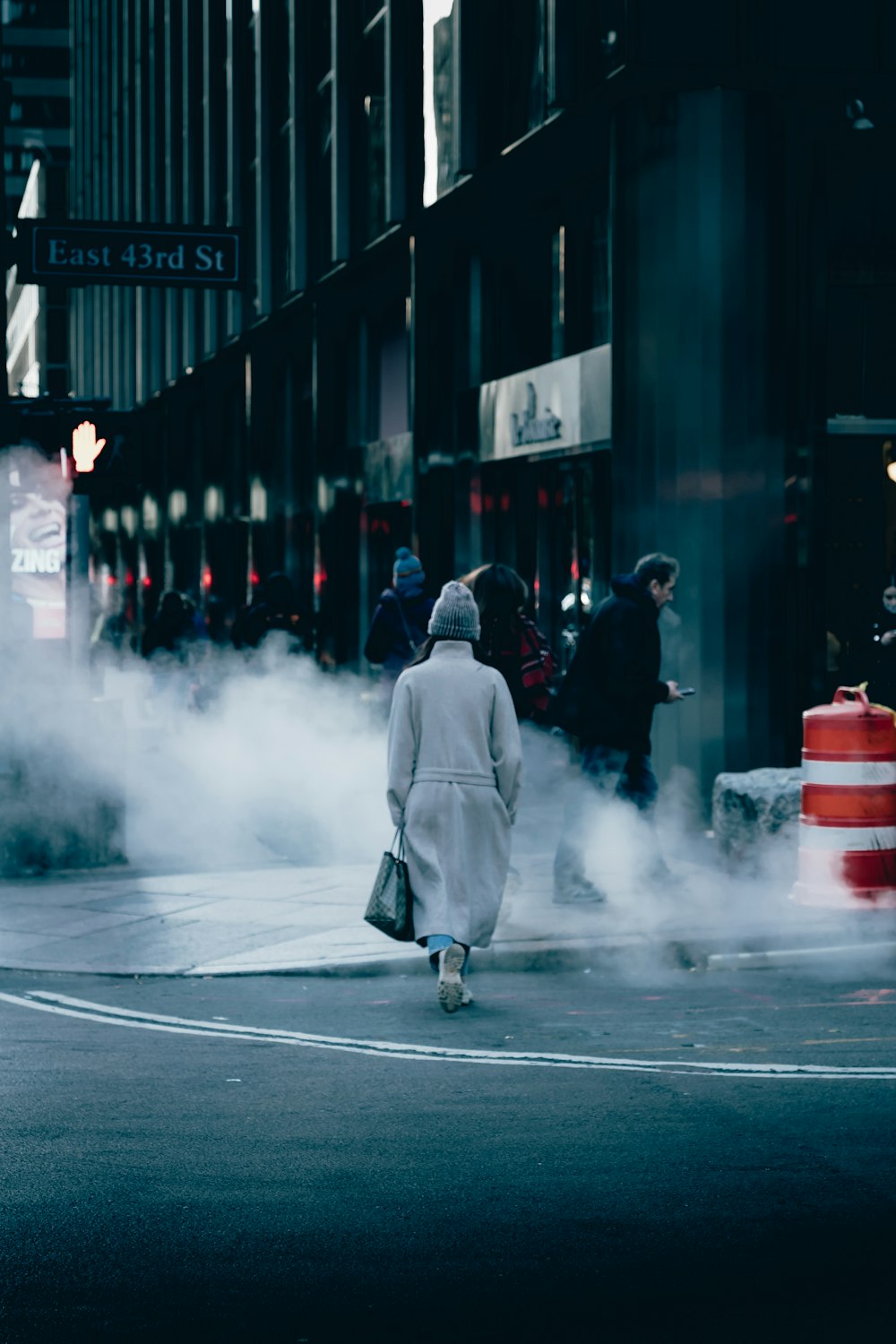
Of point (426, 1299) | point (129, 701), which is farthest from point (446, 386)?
point (426, 1299)

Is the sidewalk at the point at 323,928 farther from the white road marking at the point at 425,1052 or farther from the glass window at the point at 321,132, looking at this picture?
the glass window at the point at 321,132

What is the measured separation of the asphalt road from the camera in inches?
182

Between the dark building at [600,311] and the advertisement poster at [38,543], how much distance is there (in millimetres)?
921

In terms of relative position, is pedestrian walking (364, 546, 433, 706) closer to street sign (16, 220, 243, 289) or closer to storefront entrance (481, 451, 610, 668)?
street sign (16, 220, 243, 289)

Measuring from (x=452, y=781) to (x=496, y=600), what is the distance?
200 centimetres

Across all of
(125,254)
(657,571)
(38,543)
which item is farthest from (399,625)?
(38,543)

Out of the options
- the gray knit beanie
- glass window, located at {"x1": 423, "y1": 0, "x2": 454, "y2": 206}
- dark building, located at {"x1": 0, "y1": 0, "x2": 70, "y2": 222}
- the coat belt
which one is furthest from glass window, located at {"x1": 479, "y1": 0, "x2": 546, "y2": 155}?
dark building, located at {"x1": 0, "y1": 0, "x2": 70, "y2": 222}

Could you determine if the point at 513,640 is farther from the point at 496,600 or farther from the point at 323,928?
the point at 323,928

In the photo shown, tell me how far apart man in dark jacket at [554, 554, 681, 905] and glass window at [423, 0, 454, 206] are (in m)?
9.40

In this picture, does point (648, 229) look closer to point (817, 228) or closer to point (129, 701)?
point (817, 228)

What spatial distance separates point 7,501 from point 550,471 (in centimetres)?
510

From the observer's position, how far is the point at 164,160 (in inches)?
1556

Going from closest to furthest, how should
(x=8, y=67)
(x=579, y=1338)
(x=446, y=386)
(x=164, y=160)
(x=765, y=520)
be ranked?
(x=579, y=1338) < (x=765, y=520) < (x=446, y=386) < (x=164, y=160) < (x=8, y=67)

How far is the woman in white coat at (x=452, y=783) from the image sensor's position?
8516mm
